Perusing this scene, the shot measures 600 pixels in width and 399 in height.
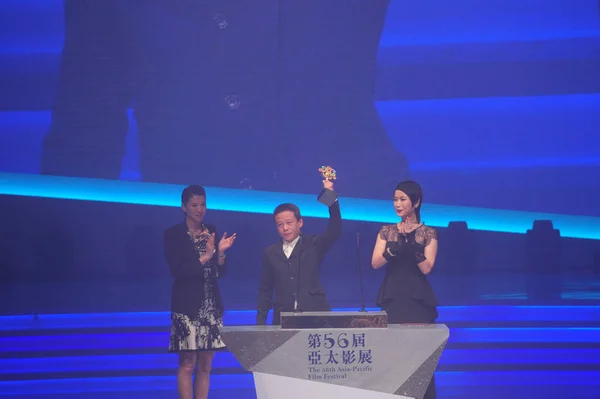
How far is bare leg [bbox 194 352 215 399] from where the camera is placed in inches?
129

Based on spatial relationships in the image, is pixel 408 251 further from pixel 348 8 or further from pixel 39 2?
pixel 39 2

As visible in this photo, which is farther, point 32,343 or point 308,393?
point 32,343

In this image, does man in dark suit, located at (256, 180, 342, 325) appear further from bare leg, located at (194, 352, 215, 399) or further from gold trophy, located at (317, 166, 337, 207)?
bare leg, located at (194, 352, 215, 399)

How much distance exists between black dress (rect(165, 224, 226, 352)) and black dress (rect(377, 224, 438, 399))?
2.46ft

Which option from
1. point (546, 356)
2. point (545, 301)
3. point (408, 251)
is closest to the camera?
point (408, 251)

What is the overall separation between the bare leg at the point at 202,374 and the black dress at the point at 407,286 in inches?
33.2

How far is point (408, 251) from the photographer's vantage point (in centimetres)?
292

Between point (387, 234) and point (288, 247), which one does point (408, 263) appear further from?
point (288, 247)

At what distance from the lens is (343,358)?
2289 mm

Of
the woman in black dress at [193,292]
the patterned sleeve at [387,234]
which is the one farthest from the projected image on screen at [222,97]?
the patterned sleeve at [387,234]

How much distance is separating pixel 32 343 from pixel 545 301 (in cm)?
323

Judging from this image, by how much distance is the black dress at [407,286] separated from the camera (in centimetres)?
291

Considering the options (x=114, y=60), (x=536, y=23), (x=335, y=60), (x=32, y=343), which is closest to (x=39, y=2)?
(x=114, y=60)

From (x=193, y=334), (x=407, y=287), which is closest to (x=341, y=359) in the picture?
(x=407, y=287)
